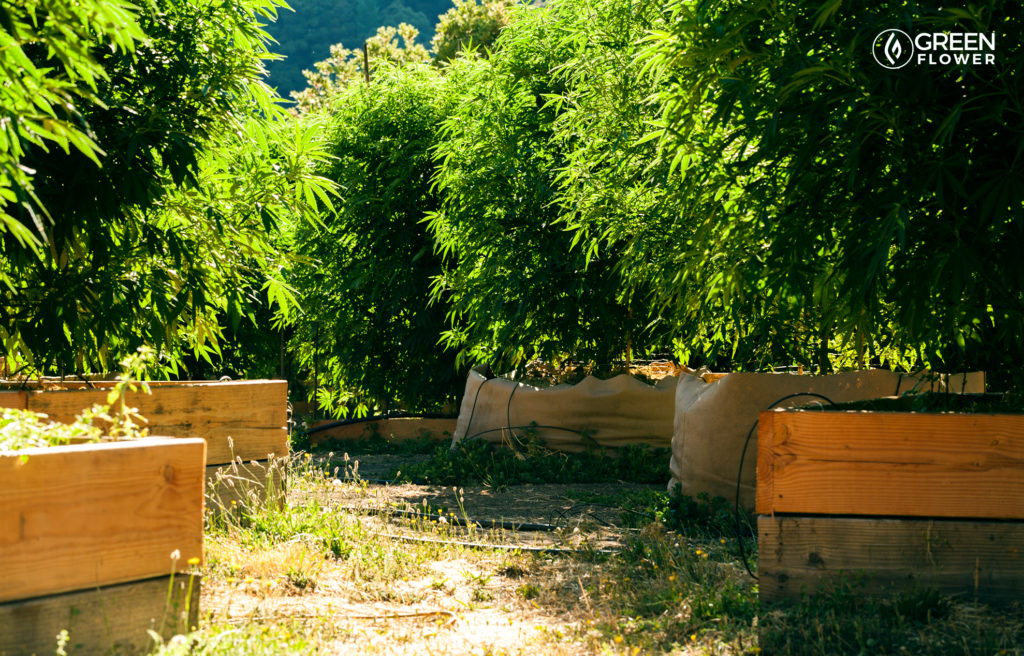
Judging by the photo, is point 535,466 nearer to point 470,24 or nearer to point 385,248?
point 385,248

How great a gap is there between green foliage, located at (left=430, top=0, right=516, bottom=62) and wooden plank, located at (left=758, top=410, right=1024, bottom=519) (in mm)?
18160

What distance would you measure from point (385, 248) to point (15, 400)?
22.2 feet

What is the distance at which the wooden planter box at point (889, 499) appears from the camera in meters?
2.98

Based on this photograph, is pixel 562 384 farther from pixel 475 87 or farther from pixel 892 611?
pixel 892 611

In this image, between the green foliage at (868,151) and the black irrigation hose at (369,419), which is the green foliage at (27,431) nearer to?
the green foliage at (868,151)

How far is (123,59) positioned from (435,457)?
4.35 metres

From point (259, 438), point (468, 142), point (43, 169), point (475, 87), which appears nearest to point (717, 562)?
point (259, 438)

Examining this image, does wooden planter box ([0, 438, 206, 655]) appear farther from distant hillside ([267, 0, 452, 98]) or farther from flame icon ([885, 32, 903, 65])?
distant hillside ([267, 0, 452, 98])

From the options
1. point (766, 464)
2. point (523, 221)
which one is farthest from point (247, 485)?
point (523, 221)

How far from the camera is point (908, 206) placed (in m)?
3.05

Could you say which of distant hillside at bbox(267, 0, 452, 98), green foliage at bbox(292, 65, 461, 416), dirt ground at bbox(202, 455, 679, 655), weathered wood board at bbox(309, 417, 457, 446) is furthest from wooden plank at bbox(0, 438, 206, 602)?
distant hillside at bbox(267, 0, 452, 98)

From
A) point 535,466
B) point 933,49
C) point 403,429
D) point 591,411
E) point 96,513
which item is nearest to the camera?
point 96,513

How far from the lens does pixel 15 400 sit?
3.48 m

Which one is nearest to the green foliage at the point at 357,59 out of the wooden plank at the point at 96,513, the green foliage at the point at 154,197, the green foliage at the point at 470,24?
the green foliage at the point at 470,24
